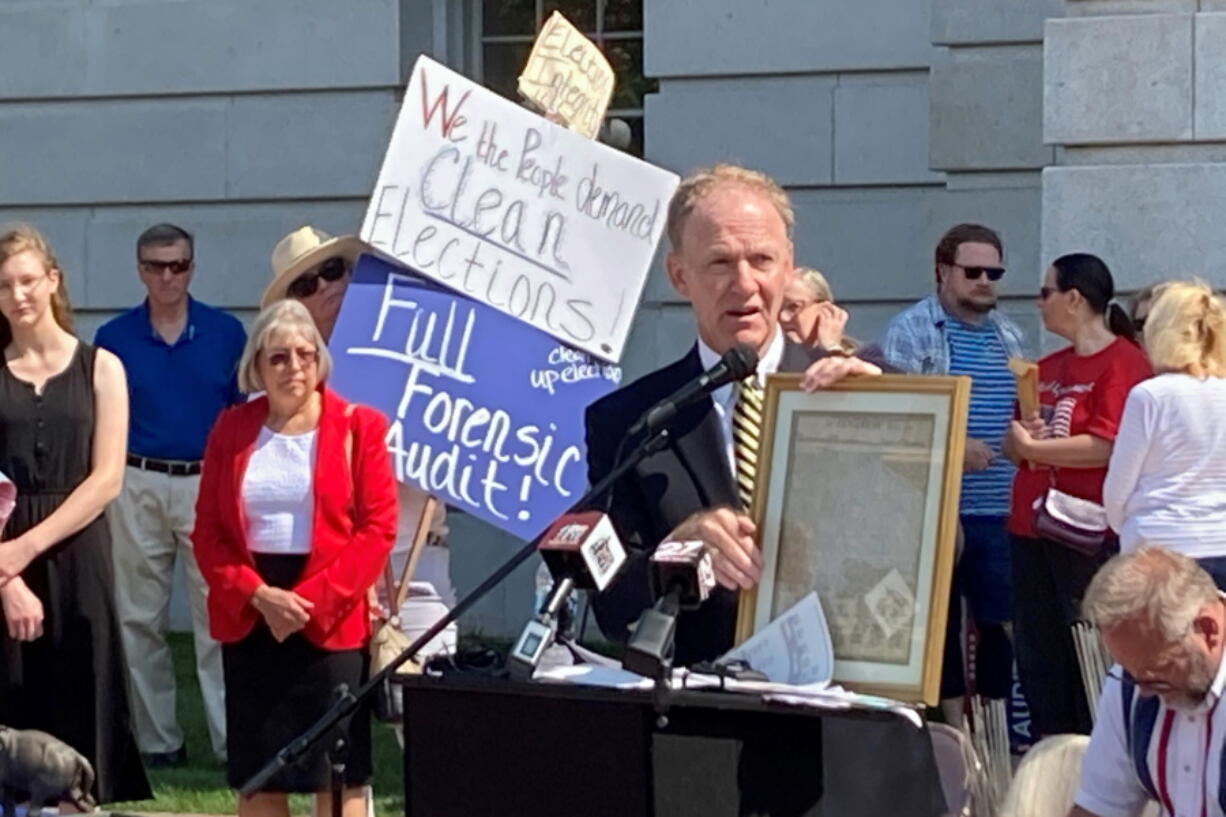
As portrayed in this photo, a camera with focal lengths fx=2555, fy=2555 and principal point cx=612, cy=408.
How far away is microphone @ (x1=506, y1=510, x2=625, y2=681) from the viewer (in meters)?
3.78

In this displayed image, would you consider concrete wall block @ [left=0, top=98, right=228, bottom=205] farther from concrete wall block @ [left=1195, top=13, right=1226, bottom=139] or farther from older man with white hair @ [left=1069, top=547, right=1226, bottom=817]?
older man with white hair @ [left=1069, top=547, right=1226, bottom=817]

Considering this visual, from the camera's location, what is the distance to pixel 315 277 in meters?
8.23

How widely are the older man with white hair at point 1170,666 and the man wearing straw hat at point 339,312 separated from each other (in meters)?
3.32

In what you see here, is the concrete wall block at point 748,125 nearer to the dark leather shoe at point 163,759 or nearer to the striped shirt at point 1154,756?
the dark leather shoe at point 163,759

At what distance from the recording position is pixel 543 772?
386cm

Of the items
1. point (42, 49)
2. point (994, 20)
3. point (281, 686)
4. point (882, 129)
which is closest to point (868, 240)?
point (882, 129)

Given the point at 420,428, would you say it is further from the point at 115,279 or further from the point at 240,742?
the point at 115,279

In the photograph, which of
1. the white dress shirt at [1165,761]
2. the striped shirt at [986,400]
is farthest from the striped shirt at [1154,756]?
the striped shirt at [986,400]

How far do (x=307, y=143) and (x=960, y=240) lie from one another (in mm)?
4566

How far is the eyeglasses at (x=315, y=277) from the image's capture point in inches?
324

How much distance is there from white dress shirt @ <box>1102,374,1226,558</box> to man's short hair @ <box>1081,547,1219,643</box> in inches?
109

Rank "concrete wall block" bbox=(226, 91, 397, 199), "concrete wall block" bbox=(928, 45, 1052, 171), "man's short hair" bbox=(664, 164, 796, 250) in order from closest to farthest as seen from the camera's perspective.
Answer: "man's short hair" bbox=(664, 164, 796, 250) < "concrete wall block" bbox=(928, 45, 1052, 171) < "concrete wall block" bbox=(226, 91, 397, 199)

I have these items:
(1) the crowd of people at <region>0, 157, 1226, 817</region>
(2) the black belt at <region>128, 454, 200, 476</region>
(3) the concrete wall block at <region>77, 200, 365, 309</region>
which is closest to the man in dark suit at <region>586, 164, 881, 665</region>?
(1) the crowd of people at <region>0, 157, 1226, 817</region>

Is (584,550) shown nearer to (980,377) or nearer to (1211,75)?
(980,377)
